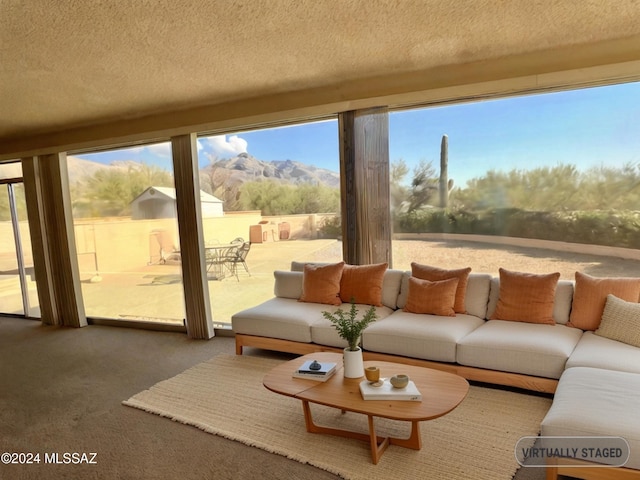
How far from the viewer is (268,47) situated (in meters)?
2.98

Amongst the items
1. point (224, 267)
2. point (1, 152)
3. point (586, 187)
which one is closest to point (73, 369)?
point (224, 267)

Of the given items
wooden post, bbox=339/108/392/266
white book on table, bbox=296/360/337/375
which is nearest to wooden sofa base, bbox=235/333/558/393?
white book on table, bbox=296/360/337/375

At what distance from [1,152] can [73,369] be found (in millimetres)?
3974

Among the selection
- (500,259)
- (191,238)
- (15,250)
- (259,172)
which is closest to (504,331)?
(500,259)

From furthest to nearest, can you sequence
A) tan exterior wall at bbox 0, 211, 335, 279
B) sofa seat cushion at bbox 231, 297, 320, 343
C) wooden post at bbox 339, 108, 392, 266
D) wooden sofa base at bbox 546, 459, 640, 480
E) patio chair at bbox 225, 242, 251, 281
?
patio chair at bbox 225, 242, 251, 281
tan exterior wall at bbox 0, 211, 335, 279
wooden post at bbox 339, 108, 392, 266
sofa seat cushion at bbox 231, 297, 320, 343
wooden sofa base at bbox 546, 459, 640, 480

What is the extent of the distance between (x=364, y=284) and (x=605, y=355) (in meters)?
1.93

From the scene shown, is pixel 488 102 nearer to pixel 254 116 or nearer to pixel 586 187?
pixel 586 187

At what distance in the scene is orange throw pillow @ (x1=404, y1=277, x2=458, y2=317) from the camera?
11.5ft

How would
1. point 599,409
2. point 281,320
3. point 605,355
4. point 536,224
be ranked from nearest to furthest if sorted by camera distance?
point 599,409, point 605,355, point 536,224, point 281,320

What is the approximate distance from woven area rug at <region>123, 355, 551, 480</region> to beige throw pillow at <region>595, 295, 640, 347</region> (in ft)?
2.18

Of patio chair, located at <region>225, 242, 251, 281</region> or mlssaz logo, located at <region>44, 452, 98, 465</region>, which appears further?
patio chair, located at <region>225, 242, 251, 281</region>

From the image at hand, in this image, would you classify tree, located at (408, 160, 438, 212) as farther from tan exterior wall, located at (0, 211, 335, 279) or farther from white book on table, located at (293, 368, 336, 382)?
white book on table, located at (293, 368, 336, 382)

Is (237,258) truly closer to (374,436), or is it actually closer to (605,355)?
(374,436)

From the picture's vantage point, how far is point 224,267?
16.3 ft
